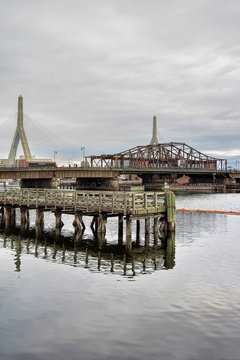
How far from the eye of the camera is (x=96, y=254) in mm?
26641

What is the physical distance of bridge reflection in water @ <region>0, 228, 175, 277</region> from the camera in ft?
75.4

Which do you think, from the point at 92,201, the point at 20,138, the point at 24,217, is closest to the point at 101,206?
the point at 92,201

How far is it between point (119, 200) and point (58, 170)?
56200mm

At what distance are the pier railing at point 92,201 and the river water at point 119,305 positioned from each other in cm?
435

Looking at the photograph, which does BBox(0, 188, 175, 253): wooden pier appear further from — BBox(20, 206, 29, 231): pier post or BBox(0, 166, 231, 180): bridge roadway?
BBox(0, 166, 231, 180): bridge roadway

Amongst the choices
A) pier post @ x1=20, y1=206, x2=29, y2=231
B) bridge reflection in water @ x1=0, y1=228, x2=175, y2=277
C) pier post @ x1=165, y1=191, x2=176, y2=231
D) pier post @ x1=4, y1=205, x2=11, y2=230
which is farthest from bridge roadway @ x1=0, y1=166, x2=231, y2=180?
pier post @ x1=165, y1=191, x2=176, y2=231

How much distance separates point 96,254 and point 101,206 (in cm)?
552

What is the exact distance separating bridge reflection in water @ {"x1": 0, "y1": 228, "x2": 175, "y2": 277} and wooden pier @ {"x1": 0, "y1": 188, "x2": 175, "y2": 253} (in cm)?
131

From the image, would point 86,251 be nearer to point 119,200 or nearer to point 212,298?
point 119,200

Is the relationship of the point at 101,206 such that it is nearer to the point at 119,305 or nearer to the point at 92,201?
the point at 92,201

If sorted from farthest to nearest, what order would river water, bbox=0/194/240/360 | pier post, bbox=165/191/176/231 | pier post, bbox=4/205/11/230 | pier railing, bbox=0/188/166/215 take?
pier post, bbox=4/205/11/230, pier post, bbox=165/191/176/231, pier railing, bbox=0/188/166/215, river water, bbox=0/194/240/360

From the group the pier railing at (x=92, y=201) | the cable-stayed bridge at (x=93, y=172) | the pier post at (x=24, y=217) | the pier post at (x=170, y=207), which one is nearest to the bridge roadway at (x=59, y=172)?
the cable-stayed bridge at (x=93, y=172)

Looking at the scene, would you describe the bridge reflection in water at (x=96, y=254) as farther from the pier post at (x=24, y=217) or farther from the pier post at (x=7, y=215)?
the pier post at (x=7, y=215)

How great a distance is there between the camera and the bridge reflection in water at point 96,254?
22969 millimetres
